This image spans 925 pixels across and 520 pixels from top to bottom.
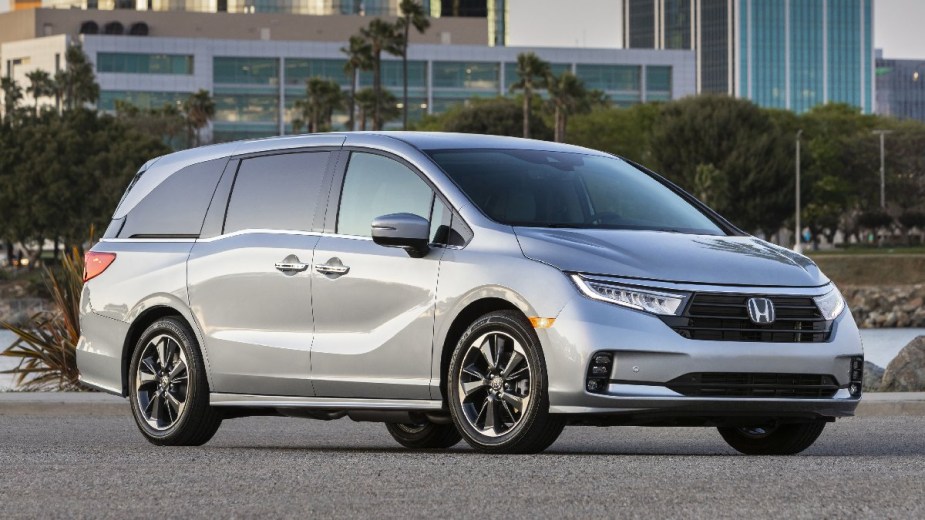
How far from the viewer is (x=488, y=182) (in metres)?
10.7

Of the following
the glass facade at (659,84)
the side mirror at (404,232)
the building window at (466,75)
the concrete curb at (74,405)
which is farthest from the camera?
the glass facade at (659,84)

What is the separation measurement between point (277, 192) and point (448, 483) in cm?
368

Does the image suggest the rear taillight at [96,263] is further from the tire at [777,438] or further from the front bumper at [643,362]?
the tire at [777,438]

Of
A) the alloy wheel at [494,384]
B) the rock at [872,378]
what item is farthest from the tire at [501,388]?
the rock at [872,378]

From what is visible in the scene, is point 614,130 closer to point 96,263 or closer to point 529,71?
point 529,71

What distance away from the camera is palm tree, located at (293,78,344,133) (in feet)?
429

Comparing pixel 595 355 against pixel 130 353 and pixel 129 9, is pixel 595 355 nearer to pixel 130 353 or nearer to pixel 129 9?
pixel 130 353

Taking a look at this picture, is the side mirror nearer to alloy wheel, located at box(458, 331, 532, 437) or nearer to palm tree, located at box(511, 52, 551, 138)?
alloy wheel, located at box(458, 331, 532, 437)

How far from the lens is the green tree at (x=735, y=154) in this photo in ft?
337

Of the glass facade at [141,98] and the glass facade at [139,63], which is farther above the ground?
the glass facade at [139,63]

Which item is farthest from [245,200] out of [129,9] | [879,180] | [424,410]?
[129,9]

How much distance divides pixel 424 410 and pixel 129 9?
568 ft

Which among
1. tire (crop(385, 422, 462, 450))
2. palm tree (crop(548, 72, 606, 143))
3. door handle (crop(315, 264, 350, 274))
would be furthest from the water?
palm tree (crop(548, 72, 606, 143))

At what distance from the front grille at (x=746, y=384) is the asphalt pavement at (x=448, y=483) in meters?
0.36
